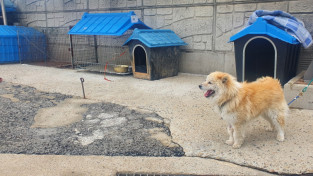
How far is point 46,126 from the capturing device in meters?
4.80

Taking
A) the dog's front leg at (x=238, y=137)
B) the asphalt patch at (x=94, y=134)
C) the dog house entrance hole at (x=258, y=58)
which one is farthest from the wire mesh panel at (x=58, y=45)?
the dog's front leg at (x=238, y=137)

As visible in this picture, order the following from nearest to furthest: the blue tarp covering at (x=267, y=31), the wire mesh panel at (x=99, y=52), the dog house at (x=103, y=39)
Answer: the blue tarp covering at (x=267, y=31) < the dog house at (x=103, y=39) < the wire mesh panel at (x=99, y=52)

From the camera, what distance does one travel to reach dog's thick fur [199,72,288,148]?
11.9 ft

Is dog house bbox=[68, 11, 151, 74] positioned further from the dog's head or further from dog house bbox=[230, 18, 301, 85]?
the dog's head

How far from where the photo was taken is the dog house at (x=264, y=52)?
18.6 feet

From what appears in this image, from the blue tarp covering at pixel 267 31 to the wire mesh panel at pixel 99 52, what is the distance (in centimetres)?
479

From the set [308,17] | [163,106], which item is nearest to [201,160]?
[163,106]

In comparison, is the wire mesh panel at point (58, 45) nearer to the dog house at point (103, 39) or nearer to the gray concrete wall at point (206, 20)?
the dog house at point (103, 39)

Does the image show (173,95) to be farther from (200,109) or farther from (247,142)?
(247,142)

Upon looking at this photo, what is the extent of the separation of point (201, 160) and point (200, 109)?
2.02 meters

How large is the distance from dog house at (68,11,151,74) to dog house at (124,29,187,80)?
624mm

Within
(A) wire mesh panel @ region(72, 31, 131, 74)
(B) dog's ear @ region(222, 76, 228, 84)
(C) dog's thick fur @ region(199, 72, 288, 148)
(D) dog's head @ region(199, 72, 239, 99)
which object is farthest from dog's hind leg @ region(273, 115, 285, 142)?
(A) wire mesh panel @ region(72, 31, 131, 74)

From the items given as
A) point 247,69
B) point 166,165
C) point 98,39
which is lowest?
point 166,165

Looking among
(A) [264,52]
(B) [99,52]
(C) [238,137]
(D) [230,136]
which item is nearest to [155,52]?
(A) [264,52]
